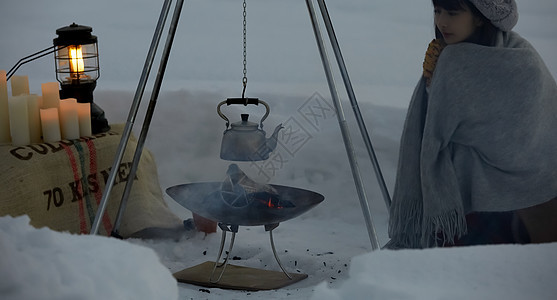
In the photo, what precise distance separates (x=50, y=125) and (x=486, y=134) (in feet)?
5.02

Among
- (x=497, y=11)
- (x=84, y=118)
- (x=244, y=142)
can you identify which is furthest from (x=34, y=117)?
(x=497, y=11)

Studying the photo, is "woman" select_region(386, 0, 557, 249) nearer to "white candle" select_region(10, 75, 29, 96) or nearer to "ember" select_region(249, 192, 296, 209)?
"ember" select_region(249, 192, 296, 209)

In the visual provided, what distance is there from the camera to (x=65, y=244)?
127cm

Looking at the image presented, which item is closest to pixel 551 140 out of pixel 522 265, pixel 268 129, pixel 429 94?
pixel 429 94

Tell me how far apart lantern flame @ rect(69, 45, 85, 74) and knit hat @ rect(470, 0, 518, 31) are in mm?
1606

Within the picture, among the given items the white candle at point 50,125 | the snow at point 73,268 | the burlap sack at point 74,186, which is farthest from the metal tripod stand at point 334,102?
the snow at point 73,268

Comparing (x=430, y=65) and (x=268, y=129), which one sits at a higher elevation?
(x=430, y=65)

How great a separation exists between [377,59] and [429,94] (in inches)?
48.1

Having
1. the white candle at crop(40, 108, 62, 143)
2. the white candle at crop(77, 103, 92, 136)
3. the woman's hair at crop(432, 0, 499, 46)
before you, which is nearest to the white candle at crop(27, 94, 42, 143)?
the white candle at crop(40, 108, 62, 143)

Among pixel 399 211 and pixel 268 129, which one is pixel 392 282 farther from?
pixel 268 129

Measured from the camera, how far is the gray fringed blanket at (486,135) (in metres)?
2.08

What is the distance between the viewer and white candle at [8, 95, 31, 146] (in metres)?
2.58

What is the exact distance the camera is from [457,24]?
84.0 inches

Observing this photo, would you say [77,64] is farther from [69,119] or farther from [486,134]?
[486,134]
